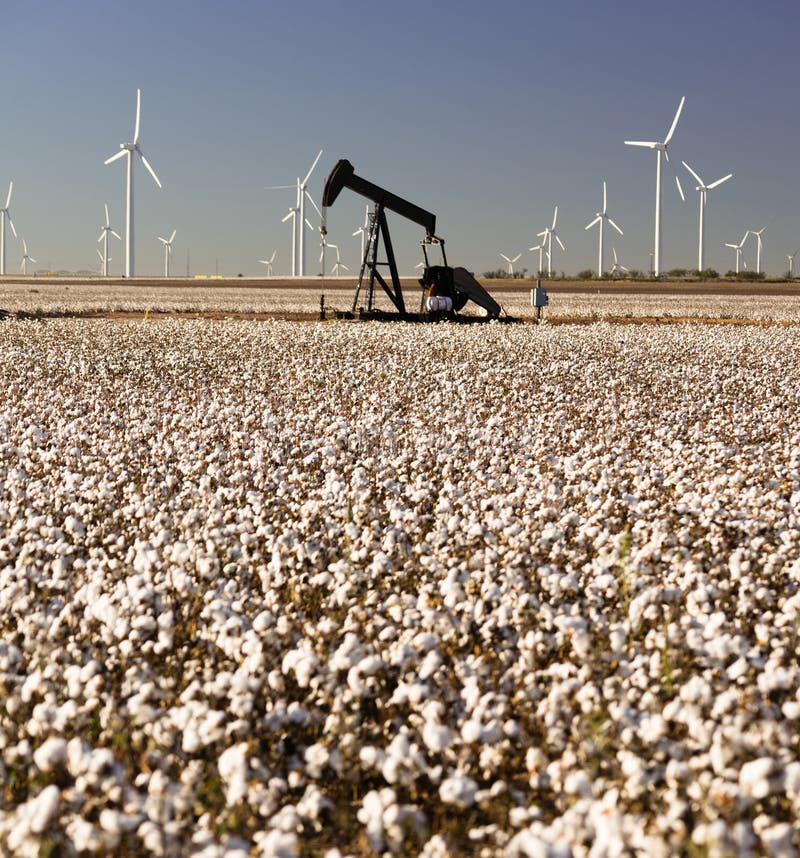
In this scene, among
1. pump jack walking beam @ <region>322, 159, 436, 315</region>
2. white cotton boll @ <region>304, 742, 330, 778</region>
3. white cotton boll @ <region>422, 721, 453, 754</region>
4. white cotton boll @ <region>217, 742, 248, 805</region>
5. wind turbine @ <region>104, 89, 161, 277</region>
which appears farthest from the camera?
wind turbine @ <region>104, 89, 161, 277</region>

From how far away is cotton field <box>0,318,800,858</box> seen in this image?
375 cm

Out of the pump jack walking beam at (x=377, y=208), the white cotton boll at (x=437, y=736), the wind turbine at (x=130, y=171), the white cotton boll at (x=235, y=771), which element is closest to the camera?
the white cotton boll at (x=235, y=771)

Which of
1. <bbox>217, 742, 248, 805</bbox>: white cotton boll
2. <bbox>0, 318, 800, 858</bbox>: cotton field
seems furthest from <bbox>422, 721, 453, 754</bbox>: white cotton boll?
<bbox>217, 742, 248, 805</bbox>: white cotton boll

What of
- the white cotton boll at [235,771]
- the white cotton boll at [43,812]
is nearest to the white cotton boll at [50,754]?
the white cotton boll at [43,812]

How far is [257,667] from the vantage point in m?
4.77

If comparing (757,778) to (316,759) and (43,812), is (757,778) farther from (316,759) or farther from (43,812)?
(43,812)

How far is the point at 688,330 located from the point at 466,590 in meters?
30.7

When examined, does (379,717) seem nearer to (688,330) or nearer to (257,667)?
(257,667)

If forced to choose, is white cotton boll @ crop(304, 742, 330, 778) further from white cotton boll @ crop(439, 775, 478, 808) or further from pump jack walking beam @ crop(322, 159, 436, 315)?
pump jack walking beam @ crop(322, 159, 436, 315)

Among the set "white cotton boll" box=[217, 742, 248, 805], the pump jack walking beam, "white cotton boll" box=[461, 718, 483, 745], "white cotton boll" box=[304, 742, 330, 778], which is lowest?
"white cotton boll" box=[304, 742, 330, 778]

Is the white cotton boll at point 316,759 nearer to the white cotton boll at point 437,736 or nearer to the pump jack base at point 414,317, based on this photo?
the white cotton boll at point 437,736

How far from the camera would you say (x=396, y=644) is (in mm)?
5051

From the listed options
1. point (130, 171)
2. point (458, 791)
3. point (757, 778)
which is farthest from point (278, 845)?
point (130, 171)

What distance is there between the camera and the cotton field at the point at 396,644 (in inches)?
148
